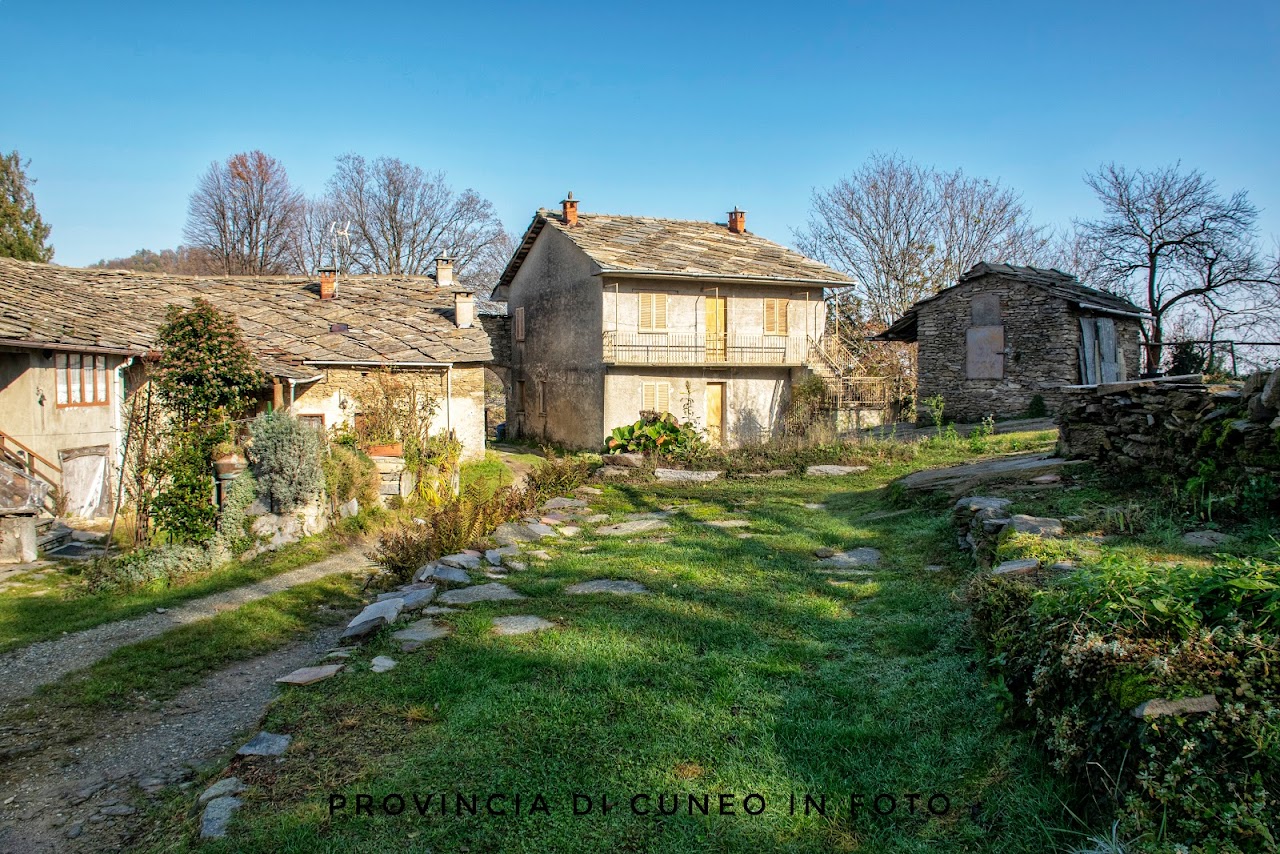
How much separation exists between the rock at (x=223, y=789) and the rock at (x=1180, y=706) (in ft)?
12.1

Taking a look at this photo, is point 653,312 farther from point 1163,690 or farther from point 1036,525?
point 1163,690

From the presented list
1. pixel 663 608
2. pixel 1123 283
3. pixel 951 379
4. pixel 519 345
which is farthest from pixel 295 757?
pixel 1123 283

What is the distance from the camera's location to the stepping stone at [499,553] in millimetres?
7274

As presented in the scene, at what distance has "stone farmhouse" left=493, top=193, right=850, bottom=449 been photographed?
70.4 ft

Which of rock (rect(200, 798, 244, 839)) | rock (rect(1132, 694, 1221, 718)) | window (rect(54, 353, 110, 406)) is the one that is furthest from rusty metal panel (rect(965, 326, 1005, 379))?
rock (rect(200, 798, 244, 839))

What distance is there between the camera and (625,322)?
2153cm

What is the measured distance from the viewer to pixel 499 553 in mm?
7508

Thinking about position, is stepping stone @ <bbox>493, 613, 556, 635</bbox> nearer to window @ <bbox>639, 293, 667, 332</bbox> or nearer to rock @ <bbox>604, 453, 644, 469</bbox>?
rock @ <bbox>604, 453, 644, 469</bbox>

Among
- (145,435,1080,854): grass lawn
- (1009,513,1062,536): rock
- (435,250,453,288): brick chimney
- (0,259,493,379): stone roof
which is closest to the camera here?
(145,435,1080,854): grass lawn

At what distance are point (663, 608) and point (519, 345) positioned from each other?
22.5 meters

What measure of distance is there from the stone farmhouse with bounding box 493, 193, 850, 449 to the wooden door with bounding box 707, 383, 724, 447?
0.03m

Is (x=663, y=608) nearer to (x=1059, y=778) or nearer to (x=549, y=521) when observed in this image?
(x=1059, y=778)

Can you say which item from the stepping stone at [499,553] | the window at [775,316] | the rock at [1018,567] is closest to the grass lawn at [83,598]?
the stepping stone at [499,553]

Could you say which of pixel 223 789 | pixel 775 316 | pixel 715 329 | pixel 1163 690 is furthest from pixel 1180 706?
pixel 775 316
